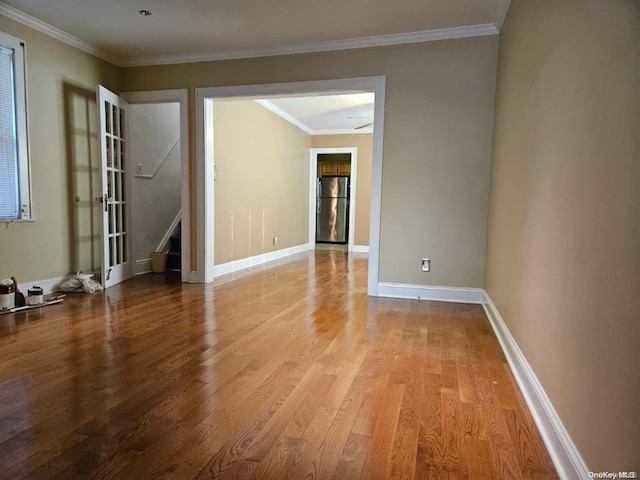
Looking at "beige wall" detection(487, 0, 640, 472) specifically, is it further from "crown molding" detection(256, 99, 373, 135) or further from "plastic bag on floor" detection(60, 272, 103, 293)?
"crown molding" detection(256, 99, 373, 135)

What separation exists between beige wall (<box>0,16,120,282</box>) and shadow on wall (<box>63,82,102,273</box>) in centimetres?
1

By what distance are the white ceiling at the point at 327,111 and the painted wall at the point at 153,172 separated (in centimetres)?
143

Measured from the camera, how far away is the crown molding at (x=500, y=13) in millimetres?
2863

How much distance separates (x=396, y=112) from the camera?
3619 millimetres

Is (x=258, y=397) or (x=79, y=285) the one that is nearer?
(x=258, y=397)

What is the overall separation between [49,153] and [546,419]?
14.0ft

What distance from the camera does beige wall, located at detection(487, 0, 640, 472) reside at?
92cm

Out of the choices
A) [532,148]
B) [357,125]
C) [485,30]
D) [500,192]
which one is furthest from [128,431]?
[357,125]

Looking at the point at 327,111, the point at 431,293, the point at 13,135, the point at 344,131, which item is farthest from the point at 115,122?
the point at 344,131

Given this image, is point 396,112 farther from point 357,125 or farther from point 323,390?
point 357,125

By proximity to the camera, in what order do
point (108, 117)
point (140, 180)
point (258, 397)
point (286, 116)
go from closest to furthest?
point (258, 397) → point (108, 117) → point (140, 180) → point (286, 116)

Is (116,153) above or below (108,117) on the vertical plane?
below

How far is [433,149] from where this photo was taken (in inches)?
140

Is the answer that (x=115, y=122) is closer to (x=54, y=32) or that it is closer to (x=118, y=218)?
(x=54, y=32)
